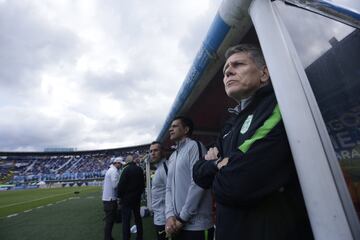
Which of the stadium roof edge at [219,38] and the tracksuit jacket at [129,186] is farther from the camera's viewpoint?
the tracksuit jacket at [129,186]

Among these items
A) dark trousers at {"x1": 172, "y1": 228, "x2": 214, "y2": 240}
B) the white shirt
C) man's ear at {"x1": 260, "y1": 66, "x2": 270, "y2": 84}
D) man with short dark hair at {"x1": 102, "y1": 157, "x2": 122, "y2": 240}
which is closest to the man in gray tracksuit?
dark trousers at {"x1": 172, "y1": 228, "x2": 214, "y2": 240}

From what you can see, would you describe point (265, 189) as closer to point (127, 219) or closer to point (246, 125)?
point (246, 125)

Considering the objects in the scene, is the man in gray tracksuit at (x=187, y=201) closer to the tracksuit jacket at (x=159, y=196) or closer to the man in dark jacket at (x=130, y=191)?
the tracksuit jacket at (x=159, y=196)

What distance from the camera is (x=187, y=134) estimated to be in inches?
114

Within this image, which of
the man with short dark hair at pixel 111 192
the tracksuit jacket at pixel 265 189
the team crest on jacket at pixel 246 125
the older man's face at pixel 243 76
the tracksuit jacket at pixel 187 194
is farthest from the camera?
the man with short dark hair at pixel 111 192

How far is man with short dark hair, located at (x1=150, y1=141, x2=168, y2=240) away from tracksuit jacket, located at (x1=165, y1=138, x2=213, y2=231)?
927mm

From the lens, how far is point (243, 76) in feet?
4.37

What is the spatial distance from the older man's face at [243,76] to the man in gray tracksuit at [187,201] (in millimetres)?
1143

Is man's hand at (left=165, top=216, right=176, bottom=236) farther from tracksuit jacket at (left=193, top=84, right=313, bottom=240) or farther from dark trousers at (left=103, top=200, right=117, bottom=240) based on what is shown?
dark trousers at (left=103, top=200, right=117, bottom=240)

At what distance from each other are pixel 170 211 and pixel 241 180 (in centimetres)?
165

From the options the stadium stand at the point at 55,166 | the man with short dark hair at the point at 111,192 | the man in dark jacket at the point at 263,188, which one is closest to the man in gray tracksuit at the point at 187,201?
the man in dark jacket at the point at 263,188

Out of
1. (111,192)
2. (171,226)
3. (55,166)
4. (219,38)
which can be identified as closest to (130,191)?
(111,192)

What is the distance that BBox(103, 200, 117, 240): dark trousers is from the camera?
204 inches

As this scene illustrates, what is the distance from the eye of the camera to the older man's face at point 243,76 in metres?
1.32
